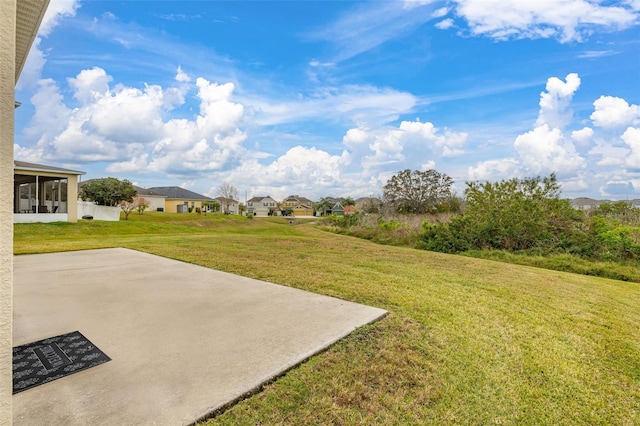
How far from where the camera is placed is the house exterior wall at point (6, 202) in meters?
1.06

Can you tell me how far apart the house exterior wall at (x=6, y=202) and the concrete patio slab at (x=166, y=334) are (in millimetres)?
675

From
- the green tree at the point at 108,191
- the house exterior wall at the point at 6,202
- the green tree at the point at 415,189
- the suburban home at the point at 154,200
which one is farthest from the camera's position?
the suburban home at the point at 154,200

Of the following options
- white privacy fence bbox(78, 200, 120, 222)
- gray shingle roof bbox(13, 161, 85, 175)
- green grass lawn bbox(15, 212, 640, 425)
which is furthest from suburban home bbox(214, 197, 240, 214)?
green grass lawn bbox(15, 212, 640, 425)

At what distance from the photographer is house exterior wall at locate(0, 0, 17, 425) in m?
1.06

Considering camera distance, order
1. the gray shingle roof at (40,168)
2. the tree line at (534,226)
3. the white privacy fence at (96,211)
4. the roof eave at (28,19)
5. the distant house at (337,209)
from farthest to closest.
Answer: the distant house at (337,209), the white privacy fence at (96,211), the gray shingle roof at (40,168), the tree line at (534,226), the roof eave at (28,19)

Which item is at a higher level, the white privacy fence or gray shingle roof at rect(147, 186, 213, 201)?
gray shingle roof at rect(147, 186, 213, 201)

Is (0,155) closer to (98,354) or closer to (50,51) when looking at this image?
(98,354)

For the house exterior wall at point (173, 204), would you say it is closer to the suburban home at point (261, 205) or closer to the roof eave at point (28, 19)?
the suburban home at point (261, 205)

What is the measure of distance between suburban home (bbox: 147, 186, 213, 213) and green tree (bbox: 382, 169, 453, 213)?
27459 mm

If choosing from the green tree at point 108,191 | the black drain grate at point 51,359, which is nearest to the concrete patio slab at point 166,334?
the black drain grate at point 51,359

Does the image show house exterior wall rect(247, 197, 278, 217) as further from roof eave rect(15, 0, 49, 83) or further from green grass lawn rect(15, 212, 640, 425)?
roof eave rect(15, 0, 49, 83)

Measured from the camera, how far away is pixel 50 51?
275 inches

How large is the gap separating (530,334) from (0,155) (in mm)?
3950

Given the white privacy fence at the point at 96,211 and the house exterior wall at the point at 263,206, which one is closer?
the white privacy fence at the point at 96,211
